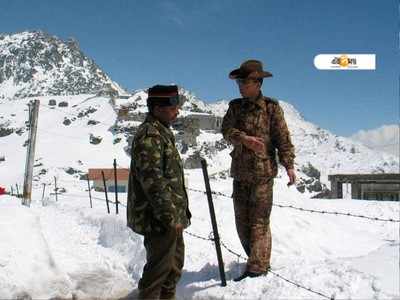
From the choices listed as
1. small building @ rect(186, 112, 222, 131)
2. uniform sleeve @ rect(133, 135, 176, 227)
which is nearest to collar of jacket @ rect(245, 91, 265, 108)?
uniform sleeve @ rect(133, 135, 176, 227)

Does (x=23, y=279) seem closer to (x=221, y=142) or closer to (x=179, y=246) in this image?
(x=179, y=246)

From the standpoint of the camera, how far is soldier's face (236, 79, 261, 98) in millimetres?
5312

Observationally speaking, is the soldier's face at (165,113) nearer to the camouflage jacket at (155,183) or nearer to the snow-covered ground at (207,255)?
the camouflage jacket at (155,183)

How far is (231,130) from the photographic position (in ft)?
17.8

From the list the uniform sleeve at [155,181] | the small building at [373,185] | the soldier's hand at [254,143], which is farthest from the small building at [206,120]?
the uniform sleeve at [155,181]

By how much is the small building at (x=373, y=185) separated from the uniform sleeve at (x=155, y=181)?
3385 centimetres

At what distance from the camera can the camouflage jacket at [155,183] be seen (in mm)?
4055

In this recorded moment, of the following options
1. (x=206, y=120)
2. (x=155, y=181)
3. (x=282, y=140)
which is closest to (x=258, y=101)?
(x=282, y=140)

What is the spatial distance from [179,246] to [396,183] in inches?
1320

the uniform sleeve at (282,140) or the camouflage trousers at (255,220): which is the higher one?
the uniform sleeve at (282,140)

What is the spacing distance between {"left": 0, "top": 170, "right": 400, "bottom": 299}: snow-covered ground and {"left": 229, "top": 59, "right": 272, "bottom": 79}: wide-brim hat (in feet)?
6.61

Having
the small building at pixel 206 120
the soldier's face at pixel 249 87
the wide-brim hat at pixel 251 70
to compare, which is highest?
the small building at pixel 206 120

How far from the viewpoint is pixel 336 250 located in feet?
34.8

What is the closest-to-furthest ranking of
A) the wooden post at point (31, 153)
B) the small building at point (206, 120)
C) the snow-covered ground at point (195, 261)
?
the snow-covered ground at point (195, 261)
the wooden post at point (31, 153)
the small building at point (206, 120)
